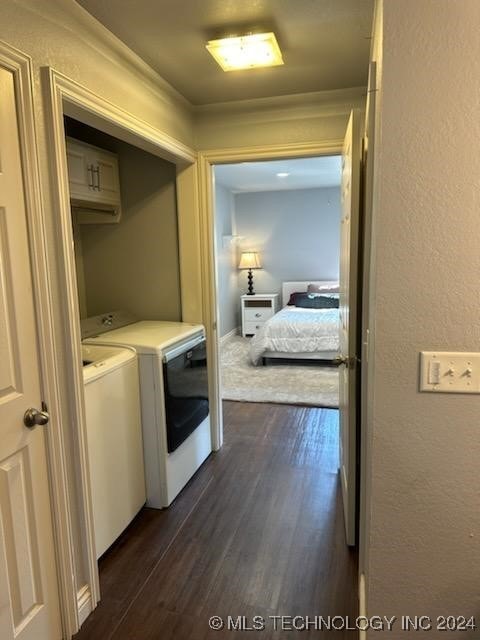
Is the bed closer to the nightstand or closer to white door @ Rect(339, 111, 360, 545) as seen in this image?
the nightstand

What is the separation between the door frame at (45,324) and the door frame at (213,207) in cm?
153

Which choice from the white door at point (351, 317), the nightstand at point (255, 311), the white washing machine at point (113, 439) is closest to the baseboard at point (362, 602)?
the white door at point (351, 317)

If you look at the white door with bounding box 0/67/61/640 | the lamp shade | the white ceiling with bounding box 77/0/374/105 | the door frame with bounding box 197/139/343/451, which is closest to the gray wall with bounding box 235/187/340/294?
the lamp shade

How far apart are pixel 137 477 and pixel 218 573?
26.6 inches

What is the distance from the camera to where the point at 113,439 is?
7.10ft

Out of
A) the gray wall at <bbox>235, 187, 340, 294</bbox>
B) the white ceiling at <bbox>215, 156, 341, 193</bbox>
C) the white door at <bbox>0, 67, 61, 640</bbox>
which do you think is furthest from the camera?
the gray wall at <bbox>235, 187, 340, 294</bbox>

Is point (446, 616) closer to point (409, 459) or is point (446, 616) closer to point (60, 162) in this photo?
point (409, 459)

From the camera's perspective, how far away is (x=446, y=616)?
137cm

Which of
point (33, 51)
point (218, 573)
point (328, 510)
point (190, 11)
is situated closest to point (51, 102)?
point (33, 51)

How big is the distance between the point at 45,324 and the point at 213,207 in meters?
1.75

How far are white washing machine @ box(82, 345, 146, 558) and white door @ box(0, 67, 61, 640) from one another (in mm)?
398

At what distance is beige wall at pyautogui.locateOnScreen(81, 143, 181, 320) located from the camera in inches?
118

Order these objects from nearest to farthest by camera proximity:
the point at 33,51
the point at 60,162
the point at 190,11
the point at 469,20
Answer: the point at 469,20 → the point at 33,51 → the point at 60,162 → the point at 190,11

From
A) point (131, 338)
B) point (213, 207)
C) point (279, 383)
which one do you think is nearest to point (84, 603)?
point (131, 338)
